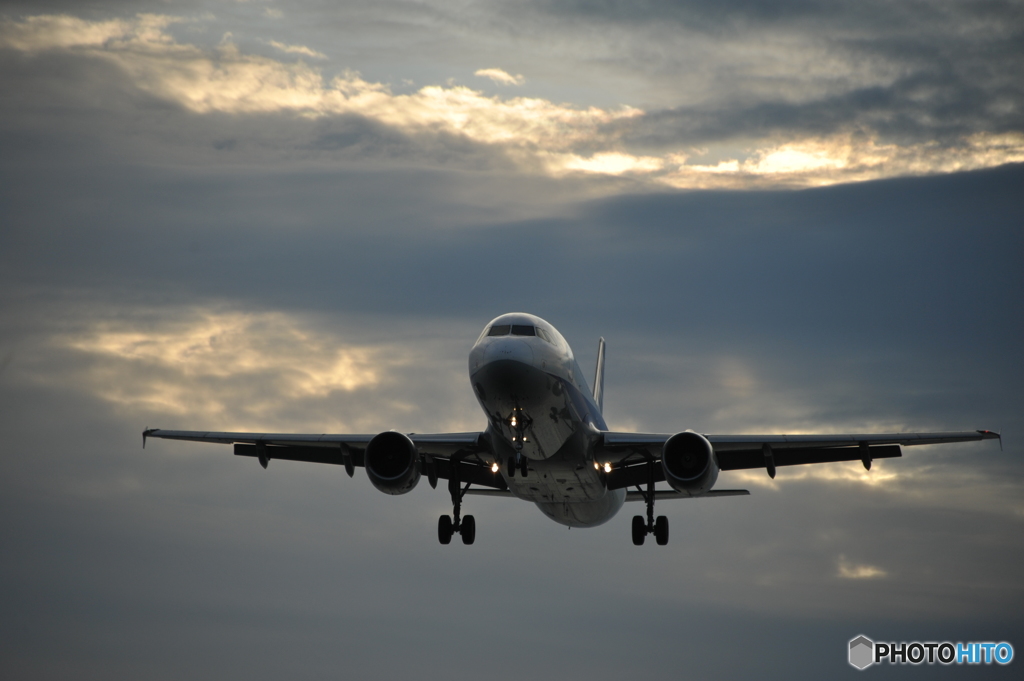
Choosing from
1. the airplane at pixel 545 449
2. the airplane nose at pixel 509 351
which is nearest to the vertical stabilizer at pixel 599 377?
the airplane at pixel 545 449

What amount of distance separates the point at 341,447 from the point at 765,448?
1357cm

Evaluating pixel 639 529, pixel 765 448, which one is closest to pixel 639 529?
pixel 639 529

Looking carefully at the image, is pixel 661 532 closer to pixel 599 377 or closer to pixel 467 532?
pixel 467 532

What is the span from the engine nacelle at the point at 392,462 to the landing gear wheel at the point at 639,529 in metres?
8.49

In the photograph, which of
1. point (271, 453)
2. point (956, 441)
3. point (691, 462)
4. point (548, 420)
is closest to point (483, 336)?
point (548, 420)

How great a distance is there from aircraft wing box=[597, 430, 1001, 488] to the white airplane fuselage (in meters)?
0.97

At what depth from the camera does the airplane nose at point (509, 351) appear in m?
26.4

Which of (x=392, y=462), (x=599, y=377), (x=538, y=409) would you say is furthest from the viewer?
(x=599, y=377)

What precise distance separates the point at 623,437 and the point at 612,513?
18.0 feet

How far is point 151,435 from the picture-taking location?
114ft

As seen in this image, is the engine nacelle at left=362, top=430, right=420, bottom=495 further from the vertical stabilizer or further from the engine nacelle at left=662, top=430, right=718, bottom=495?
the vertical stabilizer

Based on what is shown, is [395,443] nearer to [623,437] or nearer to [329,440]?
[329,440]

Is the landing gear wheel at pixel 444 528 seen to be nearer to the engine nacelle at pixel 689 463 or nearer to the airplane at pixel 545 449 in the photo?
the airplane at pixel 545 449

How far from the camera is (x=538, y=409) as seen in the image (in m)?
27.5
